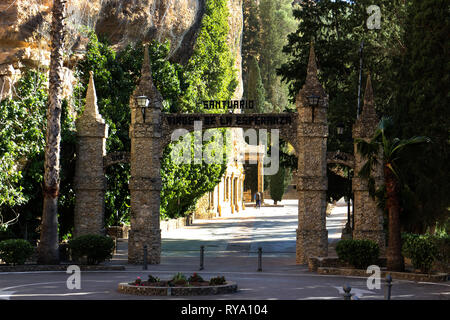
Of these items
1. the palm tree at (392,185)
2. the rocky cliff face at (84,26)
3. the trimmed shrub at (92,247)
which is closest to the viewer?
the palm tree at (392,185)

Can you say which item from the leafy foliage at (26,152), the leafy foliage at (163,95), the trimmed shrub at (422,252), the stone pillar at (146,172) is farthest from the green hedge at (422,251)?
the leafy foliage at (163,95)

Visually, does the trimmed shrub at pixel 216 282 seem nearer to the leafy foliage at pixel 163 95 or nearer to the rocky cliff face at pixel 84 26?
the rocky cliff face at pixel 84 26

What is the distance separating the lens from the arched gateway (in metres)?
27.3

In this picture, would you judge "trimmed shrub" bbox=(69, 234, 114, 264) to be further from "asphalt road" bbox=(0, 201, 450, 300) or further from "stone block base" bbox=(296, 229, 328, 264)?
"stone block base" bbox=(296, 229, 328, 264)

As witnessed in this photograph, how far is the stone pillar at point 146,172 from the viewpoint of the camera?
27266mm

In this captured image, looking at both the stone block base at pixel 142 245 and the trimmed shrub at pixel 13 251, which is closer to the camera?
the trimmed shrub at pixel 13 251

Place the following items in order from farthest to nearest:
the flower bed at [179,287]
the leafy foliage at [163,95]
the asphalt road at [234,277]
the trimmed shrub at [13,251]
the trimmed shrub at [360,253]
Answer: the leafy foliage at [163,95], the trimmed shrub at [360,253], the trimmed shrub at [13,251], the asphalt road at [234,277], the flower bed at [179,287]

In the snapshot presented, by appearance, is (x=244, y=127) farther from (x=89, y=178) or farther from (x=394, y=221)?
(x=394, y=221)

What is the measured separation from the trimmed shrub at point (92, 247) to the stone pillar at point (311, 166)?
7.46 m

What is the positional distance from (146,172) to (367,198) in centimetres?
859

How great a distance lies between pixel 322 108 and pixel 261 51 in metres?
76.8

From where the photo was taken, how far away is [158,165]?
2755 cm
